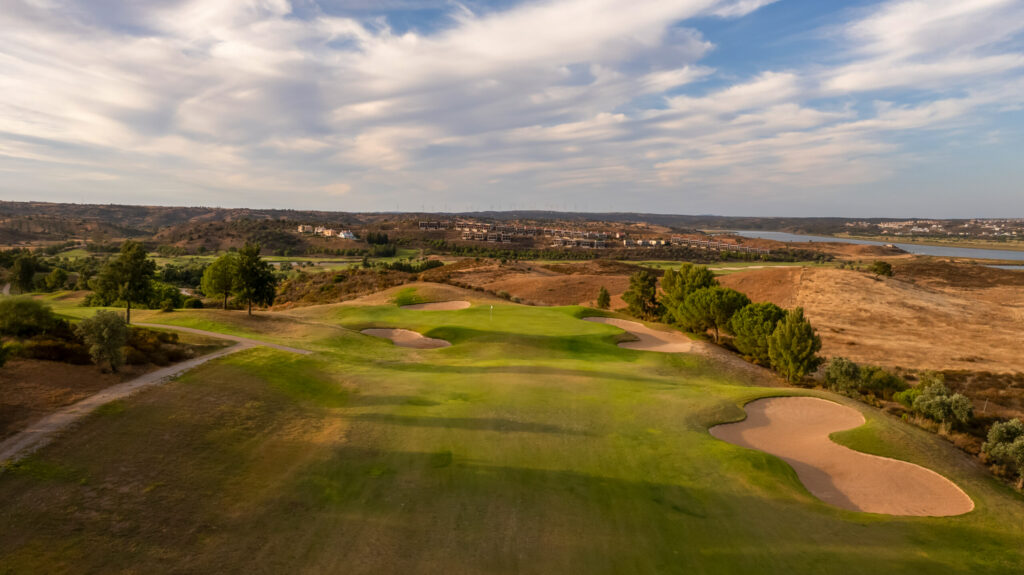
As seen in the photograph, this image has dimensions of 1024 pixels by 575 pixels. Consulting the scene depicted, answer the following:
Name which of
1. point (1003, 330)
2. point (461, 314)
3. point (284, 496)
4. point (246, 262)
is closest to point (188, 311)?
point (246, 262)

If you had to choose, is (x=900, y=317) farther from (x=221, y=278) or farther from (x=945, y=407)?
(x=221, y=278)

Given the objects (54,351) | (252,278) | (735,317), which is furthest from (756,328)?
(54,351)

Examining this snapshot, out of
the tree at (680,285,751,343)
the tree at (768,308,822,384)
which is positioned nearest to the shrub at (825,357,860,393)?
the tree at (768,308,822,384)

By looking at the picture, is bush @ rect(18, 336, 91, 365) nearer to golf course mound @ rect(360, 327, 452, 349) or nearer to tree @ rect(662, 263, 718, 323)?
golf course mound @ rect(360, 327, 452, 349)

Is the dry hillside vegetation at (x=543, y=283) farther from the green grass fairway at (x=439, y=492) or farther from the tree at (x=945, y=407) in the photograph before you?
the green grass fairway at (x=439, y=492)

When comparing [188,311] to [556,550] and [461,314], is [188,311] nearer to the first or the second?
[461,314]

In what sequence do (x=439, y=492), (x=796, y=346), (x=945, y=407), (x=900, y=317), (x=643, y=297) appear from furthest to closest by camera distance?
1. (x=900, y=317)
2. (x=643, y=297)
3. (x=796, y=346)
4. (x=945, y=407)
5. (x=439, y=492)
